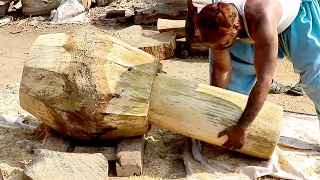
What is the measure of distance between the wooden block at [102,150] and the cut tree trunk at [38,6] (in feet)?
17.9

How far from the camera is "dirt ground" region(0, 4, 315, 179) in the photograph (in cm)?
386

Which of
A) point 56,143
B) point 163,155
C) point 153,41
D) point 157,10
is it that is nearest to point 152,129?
point 163,155

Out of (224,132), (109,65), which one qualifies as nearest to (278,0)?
(224,132)

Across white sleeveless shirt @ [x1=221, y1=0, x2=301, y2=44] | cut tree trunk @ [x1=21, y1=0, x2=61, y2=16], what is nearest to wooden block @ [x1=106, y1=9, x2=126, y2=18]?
cut tree trunk @ [x1=21, y1=0, x2=61, y2=16]

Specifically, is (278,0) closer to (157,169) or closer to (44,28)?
(157,169)

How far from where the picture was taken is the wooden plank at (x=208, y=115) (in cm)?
365

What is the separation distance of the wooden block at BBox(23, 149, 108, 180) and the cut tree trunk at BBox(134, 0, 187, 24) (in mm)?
4322

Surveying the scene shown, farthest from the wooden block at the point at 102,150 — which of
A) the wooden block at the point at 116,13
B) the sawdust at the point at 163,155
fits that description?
the wooden block at the point at 116,13

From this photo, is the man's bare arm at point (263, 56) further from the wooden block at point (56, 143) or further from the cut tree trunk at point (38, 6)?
the cut tree trunk at point (38, 6)

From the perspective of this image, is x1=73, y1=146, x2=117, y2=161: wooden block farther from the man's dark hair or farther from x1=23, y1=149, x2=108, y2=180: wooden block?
the man's dark hair

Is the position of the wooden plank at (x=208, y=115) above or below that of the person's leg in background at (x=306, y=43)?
below

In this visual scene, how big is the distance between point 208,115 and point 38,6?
6044mm

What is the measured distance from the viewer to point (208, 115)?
367 cm

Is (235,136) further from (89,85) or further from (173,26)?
(173,26)
